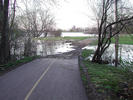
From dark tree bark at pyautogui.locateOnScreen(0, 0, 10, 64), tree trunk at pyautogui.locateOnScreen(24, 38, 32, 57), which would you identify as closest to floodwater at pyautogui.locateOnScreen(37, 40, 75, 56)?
tree trunk at pyautogui.locateOnScreen(24, 38, 32, 57)

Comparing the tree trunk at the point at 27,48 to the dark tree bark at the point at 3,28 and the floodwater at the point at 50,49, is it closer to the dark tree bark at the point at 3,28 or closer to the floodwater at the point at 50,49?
the floodwater at the point at 50,49

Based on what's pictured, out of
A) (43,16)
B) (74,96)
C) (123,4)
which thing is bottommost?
(74,96)

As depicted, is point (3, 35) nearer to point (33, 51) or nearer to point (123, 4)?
point (33, 51)

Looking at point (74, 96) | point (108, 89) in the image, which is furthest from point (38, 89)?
point (108, 89)

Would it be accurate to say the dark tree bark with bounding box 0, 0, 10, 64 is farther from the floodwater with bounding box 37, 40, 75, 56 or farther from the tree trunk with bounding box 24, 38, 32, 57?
the floodwater with bounding box 37, 40, 75, 56

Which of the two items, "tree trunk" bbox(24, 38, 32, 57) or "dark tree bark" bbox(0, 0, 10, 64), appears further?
"tree trunk" bbox(24, 38, 32, 57)

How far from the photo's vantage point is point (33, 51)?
71.2 feet

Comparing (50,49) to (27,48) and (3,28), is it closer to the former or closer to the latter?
(27,48)

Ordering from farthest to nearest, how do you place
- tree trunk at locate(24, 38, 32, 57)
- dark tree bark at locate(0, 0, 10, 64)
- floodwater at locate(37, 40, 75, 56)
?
floodwater at locate(37, 40, 75, 56), tree trunk at locate(24, 38, 32, 57), dark tree bark at locate(0, 0, 10, 64)

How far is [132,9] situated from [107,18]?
3892 millimetres

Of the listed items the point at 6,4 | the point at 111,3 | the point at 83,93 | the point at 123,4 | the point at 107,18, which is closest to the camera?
the point at 83,93

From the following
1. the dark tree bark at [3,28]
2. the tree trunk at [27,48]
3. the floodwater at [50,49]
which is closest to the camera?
the dark tree bark at [3,28]

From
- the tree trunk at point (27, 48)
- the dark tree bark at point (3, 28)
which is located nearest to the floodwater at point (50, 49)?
the tree trunk at point (27, 48)

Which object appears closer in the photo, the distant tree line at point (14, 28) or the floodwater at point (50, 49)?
the distant tree line at point (14, 28)
